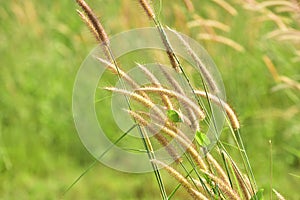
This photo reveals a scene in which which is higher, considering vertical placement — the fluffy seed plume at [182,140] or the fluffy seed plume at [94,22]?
the fluffy seed plume at [94,22]

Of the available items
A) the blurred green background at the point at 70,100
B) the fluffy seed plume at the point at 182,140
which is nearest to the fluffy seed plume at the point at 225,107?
the fluffy seed plume at the point at 182,140

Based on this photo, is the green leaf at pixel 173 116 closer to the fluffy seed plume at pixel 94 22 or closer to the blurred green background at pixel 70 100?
the fluffy seed plume at pixel 94 22

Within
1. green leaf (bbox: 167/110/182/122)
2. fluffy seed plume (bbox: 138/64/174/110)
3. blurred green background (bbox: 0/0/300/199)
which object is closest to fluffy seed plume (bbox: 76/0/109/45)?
fluffy seed plume (bbox: 138/64/174/110)

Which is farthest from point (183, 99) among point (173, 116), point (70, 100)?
point (70, 100)

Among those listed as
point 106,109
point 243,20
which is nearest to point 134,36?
point 106,109

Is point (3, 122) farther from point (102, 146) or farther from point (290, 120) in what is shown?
point (290, 120)

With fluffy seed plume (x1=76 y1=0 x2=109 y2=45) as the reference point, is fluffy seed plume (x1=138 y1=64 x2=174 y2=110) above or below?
A: below

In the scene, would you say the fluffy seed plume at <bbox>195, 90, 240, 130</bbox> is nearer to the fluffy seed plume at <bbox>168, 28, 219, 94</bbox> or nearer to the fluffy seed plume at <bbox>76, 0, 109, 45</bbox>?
the fluffy seed plume at <bbox>168, 28, 219, 94</bbox>
